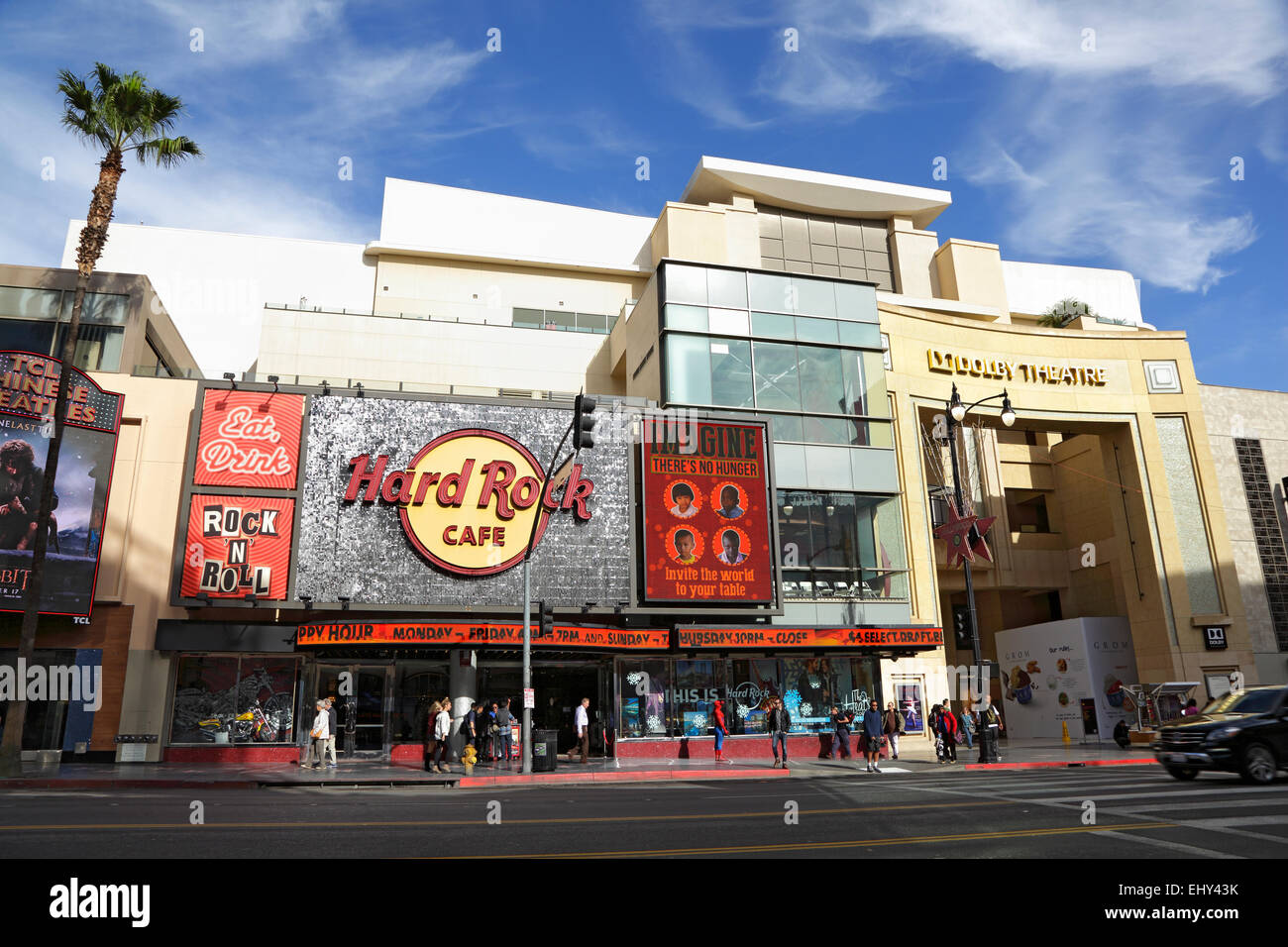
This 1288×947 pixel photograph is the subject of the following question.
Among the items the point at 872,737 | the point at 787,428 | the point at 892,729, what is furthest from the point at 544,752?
the point at 787,428

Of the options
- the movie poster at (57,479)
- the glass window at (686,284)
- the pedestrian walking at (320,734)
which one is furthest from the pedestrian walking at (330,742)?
the glass window at (686,284)

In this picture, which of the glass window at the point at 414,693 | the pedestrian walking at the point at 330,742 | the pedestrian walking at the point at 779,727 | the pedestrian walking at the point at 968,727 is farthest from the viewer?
the glass window at the point at 414,693

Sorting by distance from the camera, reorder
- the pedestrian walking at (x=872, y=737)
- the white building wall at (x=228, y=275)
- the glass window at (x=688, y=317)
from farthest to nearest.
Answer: the white building wall at (x=228, y=275) → the glass window at (x=688, y=317) → the pedestrian walking at (x=872, y=737)

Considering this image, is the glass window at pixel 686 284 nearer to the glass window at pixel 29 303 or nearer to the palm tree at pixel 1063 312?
the glass window at pixel 29 303

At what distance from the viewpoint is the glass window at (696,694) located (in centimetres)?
2958

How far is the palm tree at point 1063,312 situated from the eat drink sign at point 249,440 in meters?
41.6

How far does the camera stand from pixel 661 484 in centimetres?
3111

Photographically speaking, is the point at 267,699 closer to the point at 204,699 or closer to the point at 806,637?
the point at 204,699

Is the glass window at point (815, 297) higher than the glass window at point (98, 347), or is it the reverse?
the glass window at point (815, 297)

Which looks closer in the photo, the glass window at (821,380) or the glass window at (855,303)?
the glass window at (821,380)

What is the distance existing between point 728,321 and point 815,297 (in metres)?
4.16
